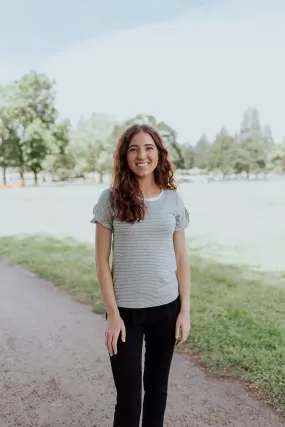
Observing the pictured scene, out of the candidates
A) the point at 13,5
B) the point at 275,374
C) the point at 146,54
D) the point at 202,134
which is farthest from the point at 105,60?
the point at 202,134

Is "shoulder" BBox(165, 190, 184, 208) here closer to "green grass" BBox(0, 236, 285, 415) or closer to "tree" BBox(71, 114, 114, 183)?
"green grass" BBox(0, 236, 285, 415)

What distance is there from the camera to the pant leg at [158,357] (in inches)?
59.6

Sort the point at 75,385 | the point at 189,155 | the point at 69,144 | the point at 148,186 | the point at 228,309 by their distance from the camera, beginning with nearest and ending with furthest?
1. the point at 148,186
2. the point at 75,385
3. the point at 228,309
4. the point at 69,144
5. the point at 189,155

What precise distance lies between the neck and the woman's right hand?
47cm

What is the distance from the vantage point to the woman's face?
1.47m

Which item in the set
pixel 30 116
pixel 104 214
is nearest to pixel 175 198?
pixel 104 214

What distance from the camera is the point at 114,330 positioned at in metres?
1.41

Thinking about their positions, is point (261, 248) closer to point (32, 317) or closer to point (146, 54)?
point (32, 317)

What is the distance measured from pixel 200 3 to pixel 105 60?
1241 centimetres

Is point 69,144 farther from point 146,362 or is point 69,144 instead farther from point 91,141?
point 146,362

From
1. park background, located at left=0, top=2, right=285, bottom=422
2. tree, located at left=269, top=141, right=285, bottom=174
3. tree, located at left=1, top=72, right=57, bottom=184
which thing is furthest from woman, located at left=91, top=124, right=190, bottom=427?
tree, located at left=269, top=141, right=285, bottom=174

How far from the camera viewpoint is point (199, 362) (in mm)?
2734

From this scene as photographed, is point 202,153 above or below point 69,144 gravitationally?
above

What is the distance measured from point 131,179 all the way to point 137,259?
30cm
